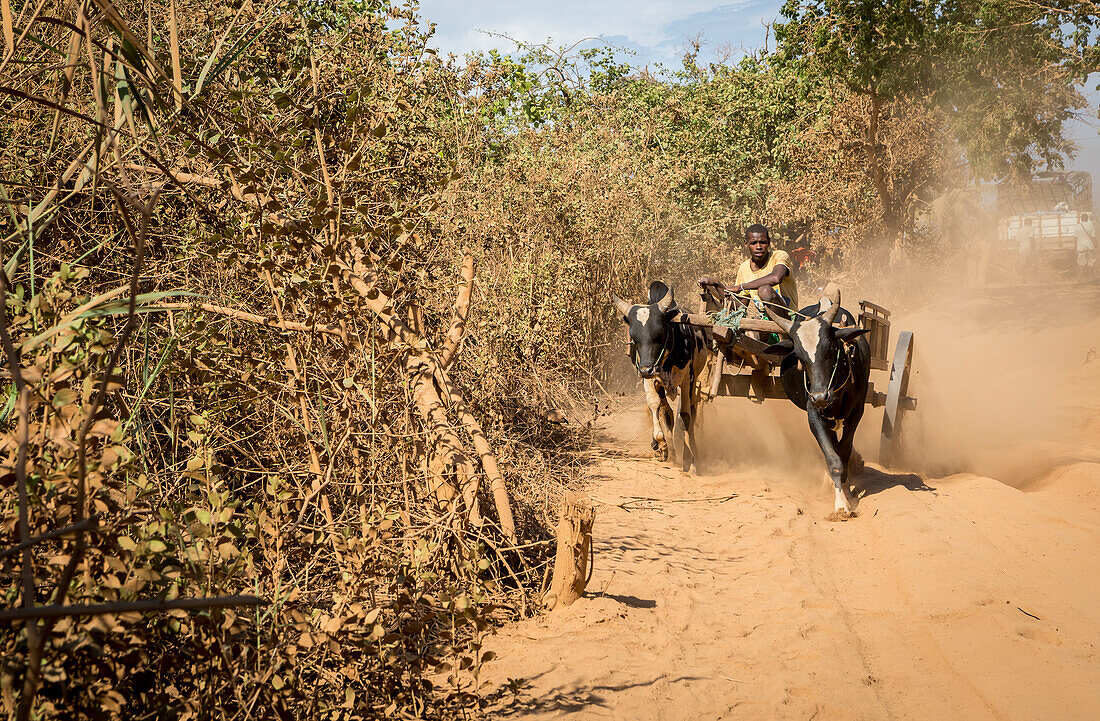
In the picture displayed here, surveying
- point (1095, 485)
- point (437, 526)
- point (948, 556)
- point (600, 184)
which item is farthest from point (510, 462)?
point (600, 184)

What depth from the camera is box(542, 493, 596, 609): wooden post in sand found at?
444 centimetres

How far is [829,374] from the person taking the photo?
22.3 feet

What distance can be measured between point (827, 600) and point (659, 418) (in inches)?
157

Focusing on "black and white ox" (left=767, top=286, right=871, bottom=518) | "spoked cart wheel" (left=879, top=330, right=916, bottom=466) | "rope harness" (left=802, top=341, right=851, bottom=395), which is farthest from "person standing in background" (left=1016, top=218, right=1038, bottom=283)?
"rope harness" (left=802, top=341, right=851, bottom=395)

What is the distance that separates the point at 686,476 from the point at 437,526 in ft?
17.0

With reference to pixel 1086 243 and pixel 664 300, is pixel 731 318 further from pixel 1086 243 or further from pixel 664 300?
pixel 1086 243

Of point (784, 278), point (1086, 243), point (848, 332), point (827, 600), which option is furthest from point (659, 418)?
point (1086, 243)

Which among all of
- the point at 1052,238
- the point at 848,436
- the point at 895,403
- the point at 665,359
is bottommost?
the point at 848,436

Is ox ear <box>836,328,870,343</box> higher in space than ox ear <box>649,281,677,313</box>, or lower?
lower

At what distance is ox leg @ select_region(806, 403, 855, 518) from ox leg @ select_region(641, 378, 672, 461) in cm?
194

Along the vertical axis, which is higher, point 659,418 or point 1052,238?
point 1052,238

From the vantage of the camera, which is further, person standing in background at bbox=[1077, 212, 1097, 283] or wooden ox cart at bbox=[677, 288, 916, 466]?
person standing in background at bbox=[1077, 212, 1097, 283]

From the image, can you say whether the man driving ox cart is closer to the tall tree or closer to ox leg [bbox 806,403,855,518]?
ox leg [bbox 806,403,855,518]

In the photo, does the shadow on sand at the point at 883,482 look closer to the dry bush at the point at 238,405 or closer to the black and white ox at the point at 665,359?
the black and white ox at the point at 665,359
